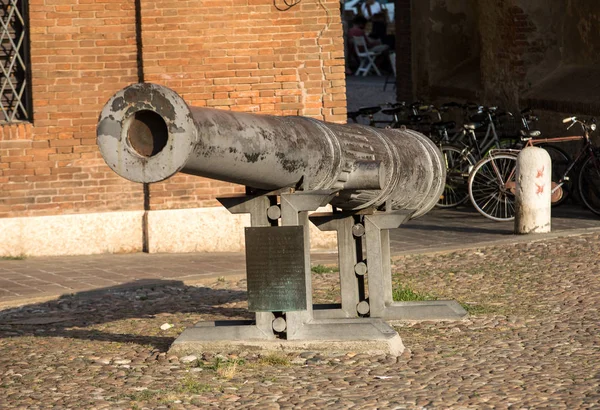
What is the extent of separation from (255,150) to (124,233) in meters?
5.72

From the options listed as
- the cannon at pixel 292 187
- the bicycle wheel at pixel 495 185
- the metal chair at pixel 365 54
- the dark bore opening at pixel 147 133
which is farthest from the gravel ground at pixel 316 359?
the metal chair at pixel 365 54

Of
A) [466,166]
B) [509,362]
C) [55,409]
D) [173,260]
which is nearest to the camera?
[55,409]

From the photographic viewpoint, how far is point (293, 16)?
450 inches

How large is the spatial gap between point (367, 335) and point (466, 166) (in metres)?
7.71

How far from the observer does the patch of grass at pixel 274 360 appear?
262 inches

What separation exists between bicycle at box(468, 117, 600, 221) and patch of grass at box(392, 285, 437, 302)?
4576 millimetres

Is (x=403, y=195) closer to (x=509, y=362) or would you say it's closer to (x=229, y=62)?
(x=509, y=362)

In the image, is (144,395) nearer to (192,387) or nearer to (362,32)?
(192,387)

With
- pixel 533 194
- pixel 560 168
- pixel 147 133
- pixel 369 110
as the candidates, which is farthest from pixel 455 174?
pixel 147 133

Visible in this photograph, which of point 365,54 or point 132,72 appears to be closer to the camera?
point 132,72

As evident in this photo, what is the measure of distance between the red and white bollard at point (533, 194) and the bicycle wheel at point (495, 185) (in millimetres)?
970

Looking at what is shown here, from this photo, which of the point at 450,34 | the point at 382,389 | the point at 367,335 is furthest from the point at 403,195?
the point at 450,34

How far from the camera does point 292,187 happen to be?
6648mm

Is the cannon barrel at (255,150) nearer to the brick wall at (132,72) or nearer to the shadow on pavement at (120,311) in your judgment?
the shadow on pavement at (120,311)
